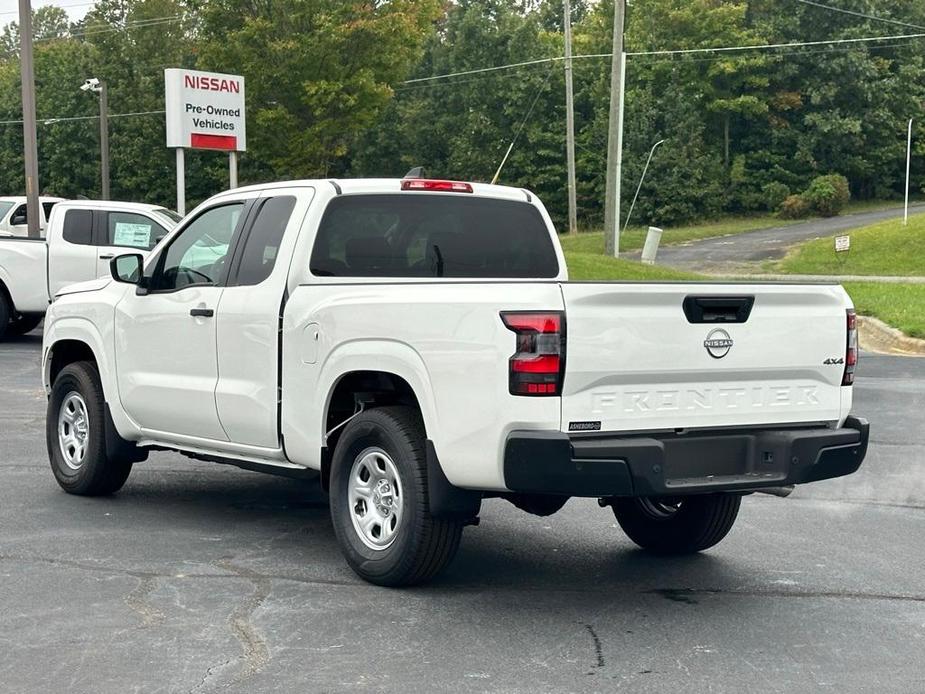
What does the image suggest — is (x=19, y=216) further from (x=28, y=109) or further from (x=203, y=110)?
(x=203, y=110)

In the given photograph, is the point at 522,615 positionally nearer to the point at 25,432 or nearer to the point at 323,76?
the point at 25,432

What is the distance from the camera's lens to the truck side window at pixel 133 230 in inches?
731

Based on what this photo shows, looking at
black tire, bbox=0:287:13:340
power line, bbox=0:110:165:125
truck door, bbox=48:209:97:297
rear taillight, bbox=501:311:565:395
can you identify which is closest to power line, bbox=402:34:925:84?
power line, bbox=0:110:165:125

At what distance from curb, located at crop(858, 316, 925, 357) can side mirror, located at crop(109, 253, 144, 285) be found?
1266 cm

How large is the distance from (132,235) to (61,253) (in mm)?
1048

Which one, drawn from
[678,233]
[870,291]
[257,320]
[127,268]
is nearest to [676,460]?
[257,320]

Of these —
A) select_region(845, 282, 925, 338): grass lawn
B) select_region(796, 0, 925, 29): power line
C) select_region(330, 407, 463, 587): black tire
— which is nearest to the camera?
select_region(330, 407, 463, 587): black tire

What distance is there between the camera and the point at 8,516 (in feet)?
25.3

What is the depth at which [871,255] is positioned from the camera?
131 feet

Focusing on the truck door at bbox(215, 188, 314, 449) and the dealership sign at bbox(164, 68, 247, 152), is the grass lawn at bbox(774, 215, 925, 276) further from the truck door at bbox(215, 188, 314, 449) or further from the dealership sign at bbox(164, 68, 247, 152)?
the truck door at bbox(215, 188, 314, 449)

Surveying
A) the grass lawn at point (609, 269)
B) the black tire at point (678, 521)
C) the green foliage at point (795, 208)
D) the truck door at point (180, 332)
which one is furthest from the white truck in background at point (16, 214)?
the green foliage at point (795, 208)

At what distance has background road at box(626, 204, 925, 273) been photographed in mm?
41562

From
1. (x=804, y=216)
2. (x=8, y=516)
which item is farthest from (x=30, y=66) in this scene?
(x=804, y=216)

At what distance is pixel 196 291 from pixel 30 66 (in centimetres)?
2019
